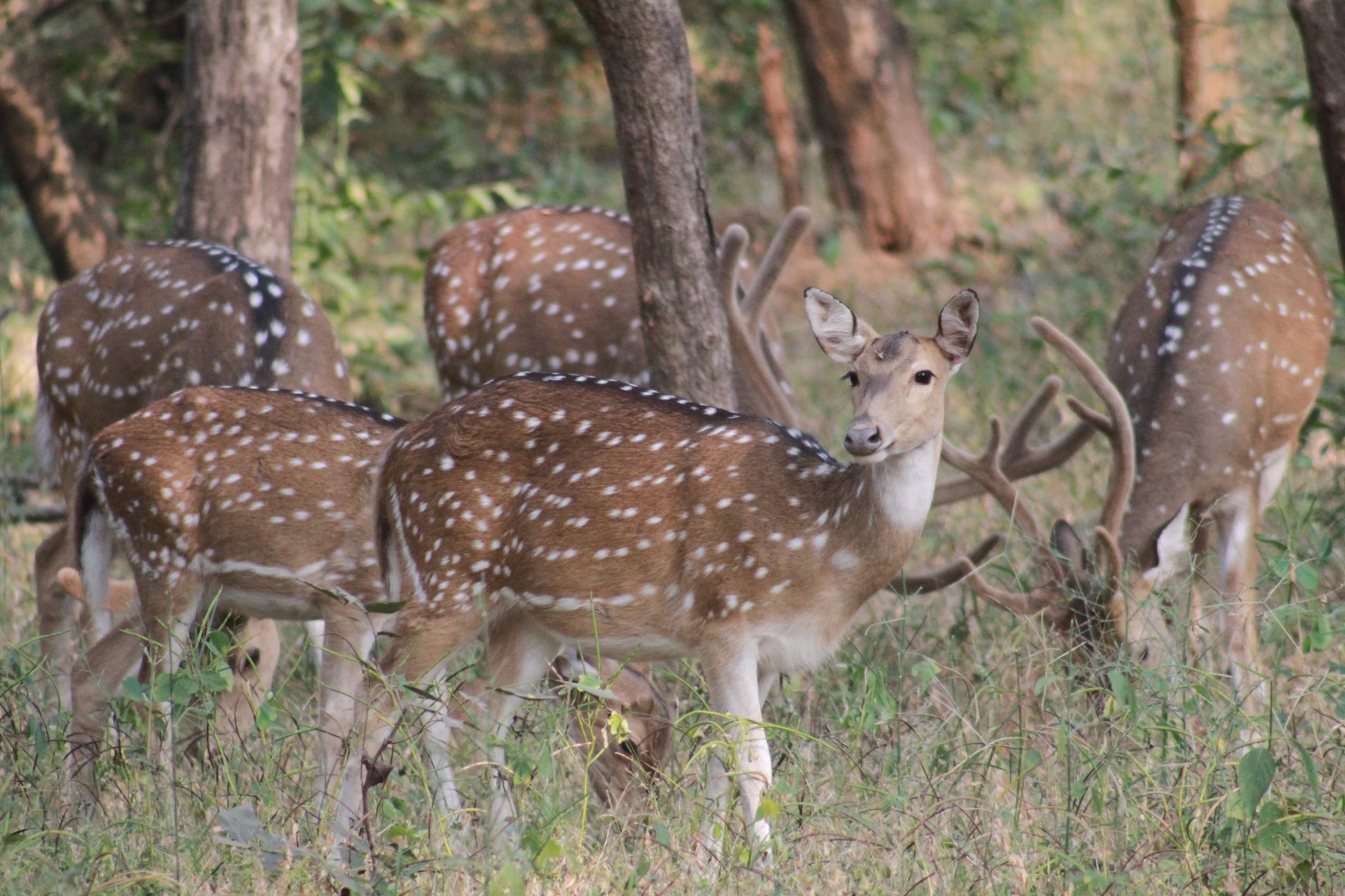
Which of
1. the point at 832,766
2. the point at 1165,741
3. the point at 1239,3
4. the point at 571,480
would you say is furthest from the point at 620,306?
the point at 1239,3

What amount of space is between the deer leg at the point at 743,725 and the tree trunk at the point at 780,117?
8.38 metres

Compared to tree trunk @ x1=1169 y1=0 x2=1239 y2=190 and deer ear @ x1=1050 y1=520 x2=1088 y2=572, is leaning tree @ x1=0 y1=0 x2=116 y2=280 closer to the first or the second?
deer ear @ x1=1050 y1=520 x2=1088 y2=572

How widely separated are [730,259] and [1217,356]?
2065 millimetres

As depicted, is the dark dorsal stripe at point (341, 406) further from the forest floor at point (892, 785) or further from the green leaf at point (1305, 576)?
the green leaf at point (1305, 576)

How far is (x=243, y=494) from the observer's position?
505 cm

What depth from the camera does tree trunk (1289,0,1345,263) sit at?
5.41 m

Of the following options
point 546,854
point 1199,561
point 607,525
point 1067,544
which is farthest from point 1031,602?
point 546,854

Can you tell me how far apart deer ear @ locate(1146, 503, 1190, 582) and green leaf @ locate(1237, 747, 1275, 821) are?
1.90 m

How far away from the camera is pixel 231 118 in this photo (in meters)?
6.79

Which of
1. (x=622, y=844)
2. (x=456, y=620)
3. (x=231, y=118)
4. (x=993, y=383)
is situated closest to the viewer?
(x=622, y=844)

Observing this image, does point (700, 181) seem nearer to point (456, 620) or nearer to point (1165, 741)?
point (456, 620)

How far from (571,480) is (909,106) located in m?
7.54

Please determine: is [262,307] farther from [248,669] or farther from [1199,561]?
[1199,561]

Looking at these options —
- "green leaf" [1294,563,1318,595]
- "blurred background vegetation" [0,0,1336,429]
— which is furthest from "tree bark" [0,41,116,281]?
"green leaf" [1294,563,1318,595]
